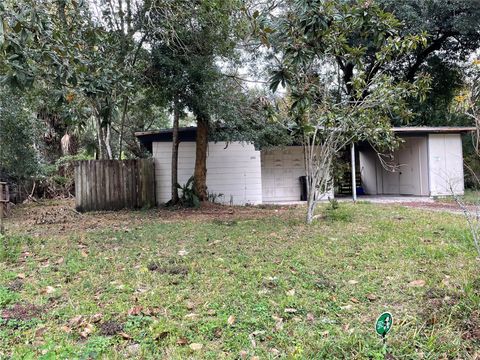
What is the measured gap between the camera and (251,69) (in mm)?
11477

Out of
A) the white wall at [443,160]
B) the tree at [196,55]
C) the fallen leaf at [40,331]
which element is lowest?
the fallen leaf at [40,331]

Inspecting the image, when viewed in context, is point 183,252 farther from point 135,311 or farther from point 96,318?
point 96,318

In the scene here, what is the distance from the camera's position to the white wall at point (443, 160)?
12.5 metres

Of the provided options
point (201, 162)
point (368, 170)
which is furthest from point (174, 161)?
point (368, 170)

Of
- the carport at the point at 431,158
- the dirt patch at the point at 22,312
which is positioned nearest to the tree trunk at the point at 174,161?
the carport at the point at 431,158

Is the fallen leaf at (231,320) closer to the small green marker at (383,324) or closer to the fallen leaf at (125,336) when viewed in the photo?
the fallen leaf at (125,336)

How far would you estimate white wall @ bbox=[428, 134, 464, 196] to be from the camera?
41.0 feet

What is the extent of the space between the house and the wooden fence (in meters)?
0.68

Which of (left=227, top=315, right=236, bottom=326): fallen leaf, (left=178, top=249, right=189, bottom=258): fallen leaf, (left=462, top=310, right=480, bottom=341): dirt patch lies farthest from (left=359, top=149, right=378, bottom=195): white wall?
(left=227, top=315, right=236, bottom=326): fallen leaf

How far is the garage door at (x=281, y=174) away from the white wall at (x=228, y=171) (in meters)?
2.08

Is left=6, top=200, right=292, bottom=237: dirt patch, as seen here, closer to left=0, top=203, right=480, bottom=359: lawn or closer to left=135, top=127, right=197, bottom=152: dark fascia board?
left=0, top=203, right=480, bottom=359: lawn

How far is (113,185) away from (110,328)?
832 centimetres

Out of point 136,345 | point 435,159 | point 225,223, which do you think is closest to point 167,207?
point 225,223

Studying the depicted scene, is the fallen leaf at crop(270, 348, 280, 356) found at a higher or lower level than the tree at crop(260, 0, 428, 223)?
lower
